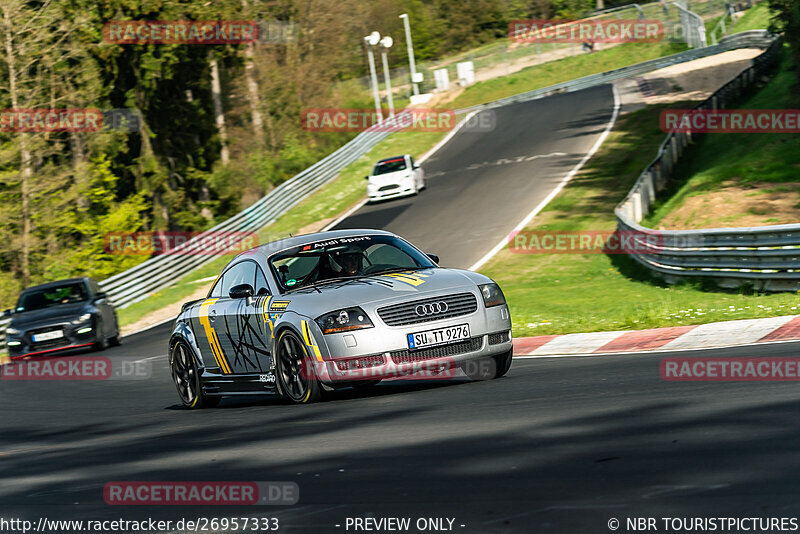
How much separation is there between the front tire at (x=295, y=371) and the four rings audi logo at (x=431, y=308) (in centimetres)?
102

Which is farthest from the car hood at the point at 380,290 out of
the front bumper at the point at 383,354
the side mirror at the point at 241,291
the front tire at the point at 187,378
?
the front tire at the point at 187,378

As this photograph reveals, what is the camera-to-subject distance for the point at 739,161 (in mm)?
27391

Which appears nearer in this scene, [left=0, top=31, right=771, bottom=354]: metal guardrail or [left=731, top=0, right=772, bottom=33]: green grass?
[left=0, top=31, right=771, bottom=354]: metal guardrail

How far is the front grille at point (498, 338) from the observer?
9.42m

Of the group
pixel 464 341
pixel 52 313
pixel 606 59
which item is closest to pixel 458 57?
pixel 606 59

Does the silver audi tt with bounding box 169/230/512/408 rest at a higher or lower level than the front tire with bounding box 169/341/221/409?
higher

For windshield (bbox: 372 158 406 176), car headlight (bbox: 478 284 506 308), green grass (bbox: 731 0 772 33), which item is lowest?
windshield (bbox: 372 158 406 176)

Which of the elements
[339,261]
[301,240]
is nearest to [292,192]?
[301,240]

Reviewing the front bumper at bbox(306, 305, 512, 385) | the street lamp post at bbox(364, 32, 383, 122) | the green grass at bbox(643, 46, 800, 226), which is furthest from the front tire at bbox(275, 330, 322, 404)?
the street lamp post at bbox(364, 32, 383, 122)

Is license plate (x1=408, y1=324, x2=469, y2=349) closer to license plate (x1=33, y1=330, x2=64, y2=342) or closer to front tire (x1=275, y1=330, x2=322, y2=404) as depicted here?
front tire (x1=275, y1=330, x2=322, y2=404)

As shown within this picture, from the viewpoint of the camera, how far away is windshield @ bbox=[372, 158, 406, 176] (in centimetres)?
3850

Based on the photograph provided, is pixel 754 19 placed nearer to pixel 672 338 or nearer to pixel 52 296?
pixel 52 296

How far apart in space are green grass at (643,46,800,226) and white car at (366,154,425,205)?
10076 mm

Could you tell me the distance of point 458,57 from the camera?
3546 inches
